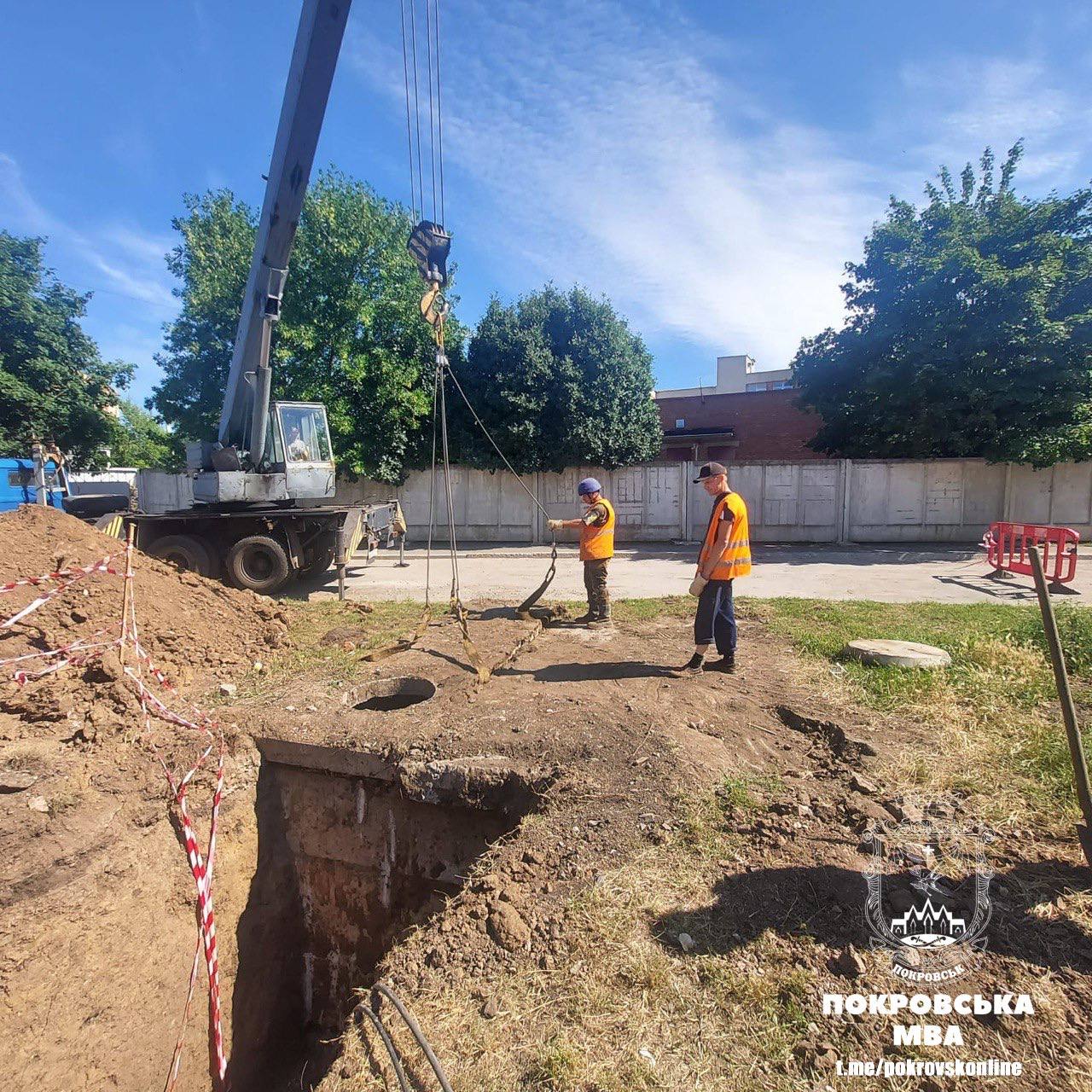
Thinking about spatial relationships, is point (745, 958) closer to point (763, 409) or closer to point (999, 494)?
point (999, 494)

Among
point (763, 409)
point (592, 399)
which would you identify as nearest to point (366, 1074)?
point (592, 399)

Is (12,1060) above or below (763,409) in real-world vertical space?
below

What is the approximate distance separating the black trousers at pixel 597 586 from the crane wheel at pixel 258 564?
499 cm

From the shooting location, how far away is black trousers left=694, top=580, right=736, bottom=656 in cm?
514

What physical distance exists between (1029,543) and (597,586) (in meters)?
6.43

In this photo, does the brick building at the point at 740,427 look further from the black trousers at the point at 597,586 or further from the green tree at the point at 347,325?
the black trousers at the point at 597,586

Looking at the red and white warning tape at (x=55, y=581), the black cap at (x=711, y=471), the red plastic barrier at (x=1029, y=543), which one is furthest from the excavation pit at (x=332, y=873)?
the red plastic barrier at (x=1029, y=543)

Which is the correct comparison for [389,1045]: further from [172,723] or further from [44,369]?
[44,369]

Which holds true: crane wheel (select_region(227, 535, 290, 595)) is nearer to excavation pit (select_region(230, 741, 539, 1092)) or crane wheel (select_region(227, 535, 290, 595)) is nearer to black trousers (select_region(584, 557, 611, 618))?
black trousers (select_region(584, 557, 611, 618))

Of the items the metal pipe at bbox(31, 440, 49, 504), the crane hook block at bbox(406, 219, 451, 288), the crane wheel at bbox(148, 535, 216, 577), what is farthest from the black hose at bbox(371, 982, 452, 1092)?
the metal pipe at bbox(31, 440, 49, 504)

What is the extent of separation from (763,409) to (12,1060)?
79.8 feet

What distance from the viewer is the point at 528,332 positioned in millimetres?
16734

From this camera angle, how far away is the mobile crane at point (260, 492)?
28.5ft

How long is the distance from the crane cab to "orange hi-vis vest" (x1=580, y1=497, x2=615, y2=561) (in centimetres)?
532
